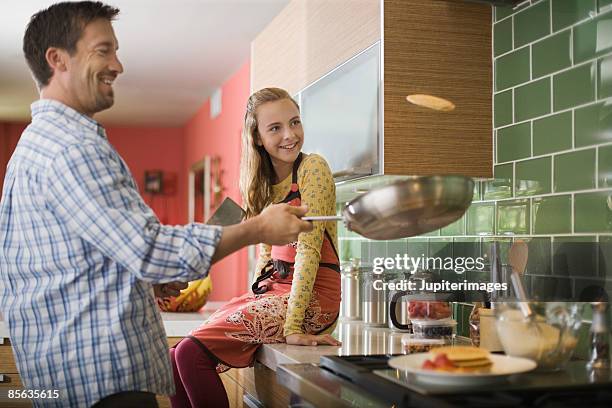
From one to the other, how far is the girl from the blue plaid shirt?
1.73ft

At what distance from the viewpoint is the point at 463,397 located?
1.03 metres

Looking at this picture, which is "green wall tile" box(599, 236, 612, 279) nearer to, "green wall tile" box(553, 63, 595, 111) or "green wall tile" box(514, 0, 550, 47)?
"green wall tile" box(553, 63, 595, 111)

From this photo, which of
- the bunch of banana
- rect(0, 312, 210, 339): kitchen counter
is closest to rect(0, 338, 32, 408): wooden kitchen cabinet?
rect(0, 312, 210, 339): kitchen counter

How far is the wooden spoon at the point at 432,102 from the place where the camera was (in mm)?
1858

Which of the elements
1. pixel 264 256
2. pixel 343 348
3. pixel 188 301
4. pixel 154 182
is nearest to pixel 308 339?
pixel 343 348

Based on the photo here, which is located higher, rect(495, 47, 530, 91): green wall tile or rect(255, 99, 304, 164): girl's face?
rect(495, 47, 530, 91): green wall tile

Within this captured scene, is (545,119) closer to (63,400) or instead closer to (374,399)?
(374,399)

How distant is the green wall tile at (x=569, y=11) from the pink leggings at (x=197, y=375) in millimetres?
1131

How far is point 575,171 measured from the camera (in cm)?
158

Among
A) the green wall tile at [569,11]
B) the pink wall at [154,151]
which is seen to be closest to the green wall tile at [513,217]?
the green wall tile at [569,11]

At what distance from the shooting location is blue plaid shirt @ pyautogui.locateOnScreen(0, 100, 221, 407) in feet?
3.81

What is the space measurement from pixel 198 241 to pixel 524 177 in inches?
36.3

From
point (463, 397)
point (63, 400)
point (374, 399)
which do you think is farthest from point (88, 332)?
point (463, 397)

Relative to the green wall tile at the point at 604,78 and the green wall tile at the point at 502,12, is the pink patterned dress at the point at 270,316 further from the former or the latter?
the green wall tile at the point at 604,78
